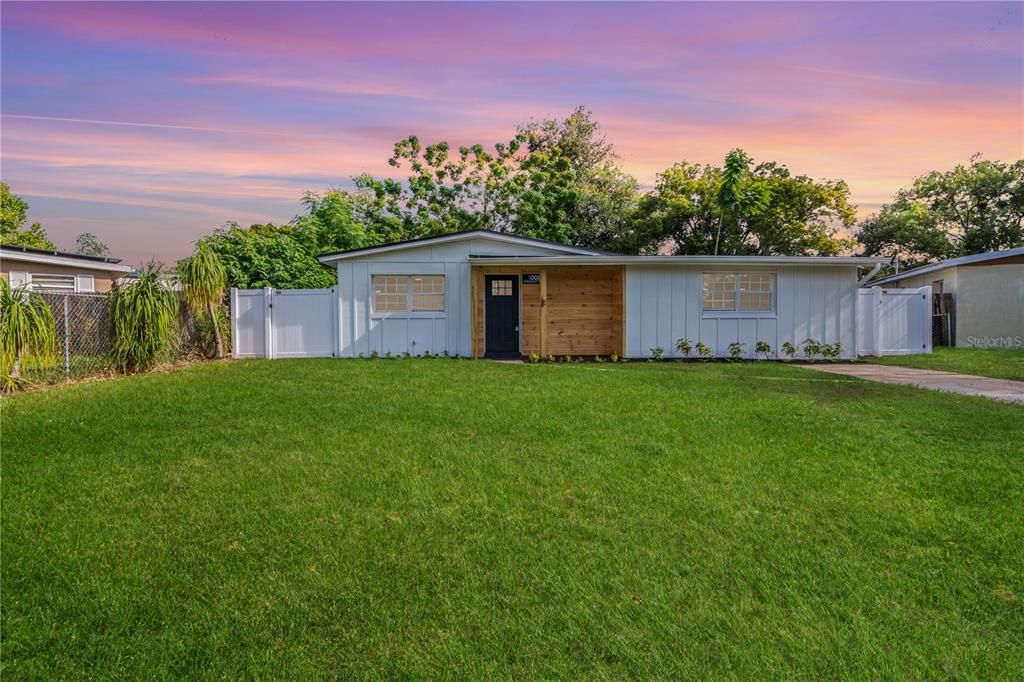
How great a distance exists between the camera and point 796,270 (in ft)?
46.8

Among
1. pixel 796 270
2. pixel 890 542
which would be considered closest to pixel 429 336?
pixel 796 270

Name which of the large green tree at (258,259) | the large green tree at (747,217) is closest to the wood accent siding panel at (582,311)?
the large green tree at (258,259)

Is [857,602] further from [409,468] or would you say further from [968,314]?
[968,314]

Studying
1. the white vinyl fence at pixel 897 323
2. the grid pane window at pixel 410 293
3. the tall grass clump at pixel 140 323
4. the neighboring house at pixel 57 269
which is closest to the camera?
the tall grass clump at pixel 140 323

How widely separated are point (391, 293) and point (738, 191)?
51.7 ft

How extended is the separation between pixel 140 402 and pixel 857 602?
25.7 ft

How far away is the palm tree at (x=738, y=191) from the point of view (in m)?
23.1

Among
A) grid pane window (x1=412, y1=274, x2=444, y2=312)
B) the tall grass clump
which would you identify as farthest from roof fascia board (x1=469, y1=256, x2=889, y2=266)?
the tall grass clump

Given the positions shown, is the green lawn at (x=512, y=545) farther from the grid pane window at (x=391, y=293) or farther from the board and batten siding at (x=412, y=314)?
the grid pane window at (x=391, y=293)

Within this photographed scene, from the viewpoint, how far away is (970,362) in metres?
13.2

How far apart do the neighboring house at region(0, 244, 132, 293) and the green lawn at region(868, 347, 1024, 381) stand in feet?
65.8

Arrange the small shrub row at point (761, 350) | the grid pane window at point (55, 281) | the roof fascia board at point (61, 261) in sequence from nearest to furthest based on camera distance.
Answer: the small shrub row at point (761, 350)
the roof fascia board at point (61, 261)
the grid pane window at point (55, 281)

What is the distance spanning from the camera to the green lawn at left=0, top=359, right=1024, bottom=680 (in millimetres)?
2438

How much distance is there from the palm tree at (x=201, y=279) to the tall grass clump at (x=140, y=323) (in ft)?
3.40
